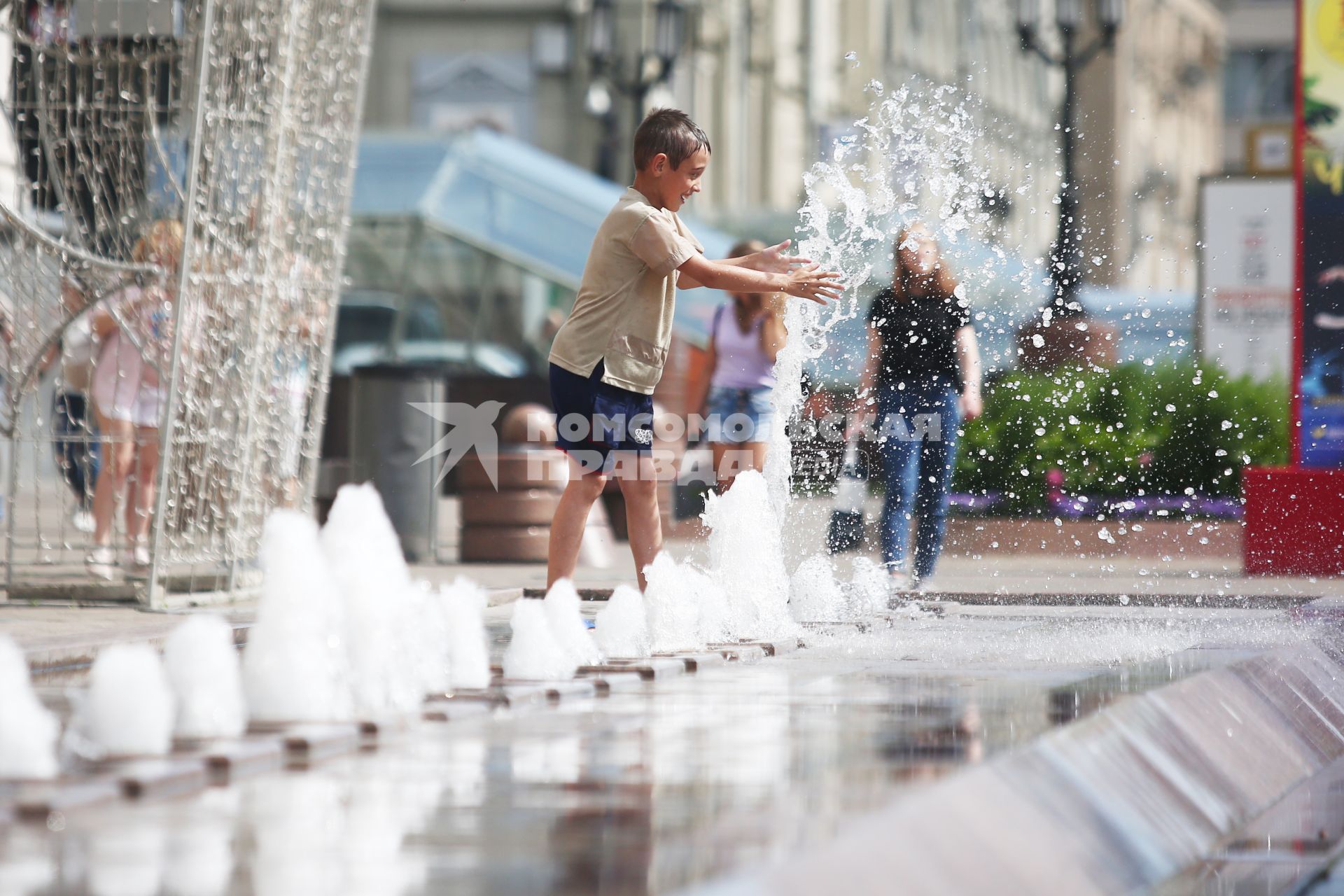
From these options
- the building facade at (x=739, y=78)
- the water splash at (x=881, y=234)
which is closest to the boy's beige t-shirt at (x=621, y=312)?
the water splash at (x=881, y=234)

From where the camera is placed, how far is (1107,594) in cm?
968

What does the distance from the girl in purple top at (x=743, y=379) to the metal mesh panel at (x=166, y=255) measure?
2011 mm

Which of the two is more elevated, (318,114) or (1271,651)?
(318,114)

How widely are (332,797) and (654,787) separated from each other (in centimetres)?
57

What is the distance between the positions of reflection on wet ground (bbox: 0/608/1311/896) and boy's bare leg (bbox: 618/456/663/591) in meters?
1.33

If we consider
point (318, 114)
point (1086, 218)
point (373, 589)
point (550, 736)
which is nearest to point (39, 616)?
point (318, 114)

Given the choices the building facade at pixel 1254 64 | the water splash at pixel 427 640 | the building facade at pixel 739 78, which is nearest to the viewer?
the water splash at pixel 427 640

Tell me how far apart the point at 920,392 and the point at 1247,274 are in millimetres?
10435

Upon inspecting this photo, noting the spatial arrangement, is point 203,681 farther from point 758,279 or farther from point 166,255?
point 166,255

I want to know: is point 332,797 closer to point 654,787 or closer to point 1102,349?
point 654,787

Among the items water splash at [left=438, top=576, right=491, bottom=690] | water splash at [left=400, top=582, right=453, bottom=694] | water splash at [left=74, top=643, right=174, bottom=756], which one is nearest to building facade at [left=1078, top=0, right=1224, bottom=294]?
water splash at [left=438, top=576, right=491, bottom=690]

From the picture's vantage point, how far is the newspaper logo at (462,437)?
12766mm

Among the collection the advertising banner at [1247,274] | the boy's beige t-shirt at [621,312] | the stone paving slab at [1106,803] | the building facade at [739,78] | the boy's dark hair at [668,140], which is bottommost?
the stone paving slab at [1106,803]

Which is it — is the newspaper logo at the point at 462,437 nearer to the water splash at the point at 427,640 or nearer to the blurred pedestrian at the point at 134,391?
the blurred pedestrian at the point at 134,391
